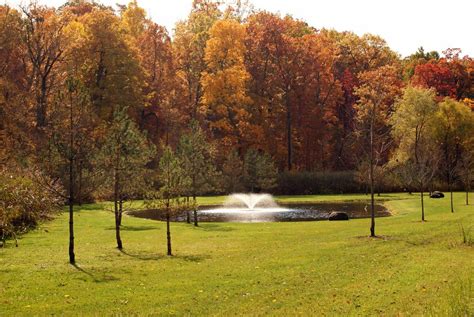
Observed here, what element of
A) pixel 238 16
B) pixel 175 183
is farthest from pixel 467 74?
pixel 175 183

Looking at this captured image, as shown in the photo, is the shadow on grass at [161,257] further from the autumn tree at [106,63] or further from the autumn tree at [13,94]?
the autumn tree at [106,63]

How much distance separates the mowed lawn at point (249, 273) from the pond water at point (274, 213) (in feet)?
36.6

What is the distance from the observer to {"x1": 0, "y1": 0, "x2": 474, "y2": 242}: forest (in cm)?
6041

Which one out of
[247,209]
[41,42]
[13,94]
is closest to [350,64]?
[247,209]

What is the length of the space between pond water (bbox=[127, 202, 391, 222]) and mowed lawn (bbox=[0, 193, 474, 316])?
11158 millimetres

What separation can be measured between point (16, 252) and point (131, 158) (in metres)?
7.36

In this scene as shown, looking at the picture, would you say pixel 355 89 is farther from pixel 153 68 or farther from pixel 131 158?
pixel 131 158

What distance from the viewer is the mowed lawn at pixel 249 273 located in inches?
601

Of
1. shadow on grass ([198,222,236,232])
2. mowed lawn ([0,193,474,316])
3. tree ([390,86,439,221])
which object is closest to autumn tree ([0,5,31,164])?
shadow on grass ([198,222,236,232])

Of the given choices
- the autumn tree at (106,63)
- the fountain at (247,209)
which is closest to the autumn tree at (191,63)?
the autumn tree at (106,63)

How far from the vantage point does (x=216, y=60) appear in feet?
244

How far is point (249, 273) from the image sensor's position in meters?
20.1

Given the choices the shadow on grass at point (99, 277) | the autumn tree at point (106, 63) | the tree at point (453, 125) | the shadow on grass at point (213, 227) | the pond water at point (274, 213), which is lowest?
the shadow on grass at point (99, 277)

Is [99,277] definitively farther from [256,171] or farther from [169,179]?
[256,171]
